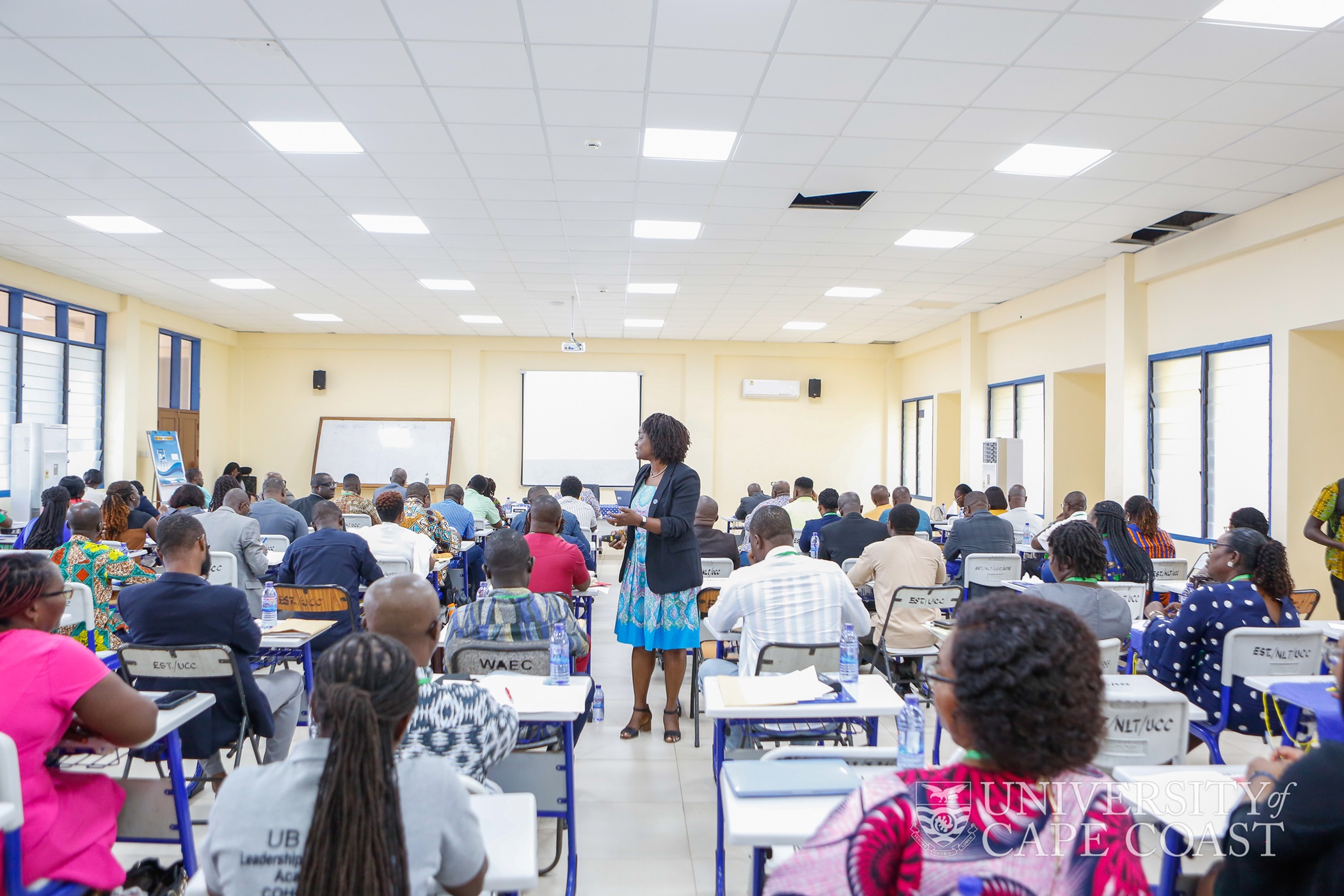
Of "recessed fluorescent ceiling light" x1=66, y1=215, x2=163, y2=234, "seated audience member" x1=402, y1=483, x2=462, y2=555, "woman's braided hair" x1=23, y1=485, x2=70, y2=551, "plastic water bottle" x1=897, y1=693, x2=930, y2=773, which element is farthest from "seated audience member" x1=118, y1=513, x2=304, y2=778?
"recessed fluorescent ceiling light" x1=66, y1=215, x2=163, y2=234

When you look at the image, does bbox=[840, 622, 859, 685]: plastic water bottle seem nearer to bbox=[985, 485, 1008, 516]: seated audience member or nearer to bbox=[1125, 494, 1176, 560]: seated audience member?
bbox=[1125, 494, 1176, 560]: seated audience member

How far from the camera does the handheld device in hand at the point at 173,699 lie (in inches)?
86.4

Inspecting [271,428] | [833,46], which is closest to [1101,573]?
[833,46]

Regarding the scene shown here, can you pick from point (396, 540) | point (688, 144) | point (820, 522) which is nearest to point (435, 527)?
point (396, 540)

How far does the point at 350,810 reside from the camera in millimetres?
1126

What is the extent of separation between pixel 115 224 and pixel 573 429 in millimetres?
7495

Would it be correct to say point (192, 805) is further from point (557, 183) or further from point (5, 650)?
point (557, 183)

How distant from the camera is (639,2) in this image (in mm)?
3467

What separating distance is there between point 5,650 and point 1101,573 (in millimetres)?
3530

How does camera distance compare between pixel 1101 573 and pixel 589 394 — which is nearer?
pixel 1101 573

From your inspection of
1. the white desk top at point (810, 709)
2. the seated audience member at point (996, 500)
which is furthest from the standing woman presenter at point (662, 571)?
the seated audience member at point (996, 500)

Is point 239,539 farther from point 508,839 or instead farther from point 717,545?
point 508,839

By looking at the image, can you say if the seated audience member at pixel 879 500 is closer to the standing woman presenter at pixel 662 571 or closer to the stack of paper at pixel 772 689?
the standing woman presenter at pixel 662 571

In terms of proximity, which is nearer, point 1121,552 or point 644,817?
point 644,817
